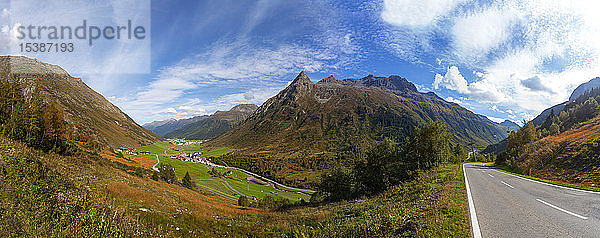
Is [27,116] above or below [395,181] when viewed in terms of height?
above

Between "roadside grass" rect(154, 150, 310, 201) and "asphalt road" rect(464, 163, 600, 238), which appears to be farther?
"roadside grass" rect(154, 150, 310, 201)

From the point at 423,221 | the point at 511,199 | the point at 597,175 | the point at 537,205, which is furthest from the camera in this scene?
the point at 597,175

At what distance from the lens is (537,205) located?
11.2 meters

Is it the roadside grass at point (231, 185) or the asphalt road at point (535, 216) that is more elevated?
the asphalt road at point (535, 216)

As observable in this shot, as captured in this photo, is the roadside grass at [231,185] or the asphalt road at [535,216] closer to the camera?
the asphalt road at [535,216]

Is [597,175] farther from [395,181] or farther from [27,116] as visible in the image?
[27,116]

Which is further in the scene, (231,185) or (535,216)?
(231,185)

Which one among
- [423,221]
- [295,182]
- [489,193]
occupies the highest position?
[423,221]

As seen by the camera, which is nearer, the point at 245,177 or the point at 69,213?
the point at 69,213

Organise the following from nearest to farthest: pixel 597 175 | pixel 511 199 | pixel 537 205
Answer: pixel 537 205 → pixel 511 199 → pixel 597 175

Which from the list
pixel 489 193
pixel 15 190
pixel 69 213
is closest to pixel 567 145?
pixel 489 193

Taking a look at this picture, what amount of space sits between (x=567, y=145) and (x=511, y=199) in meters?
29.9

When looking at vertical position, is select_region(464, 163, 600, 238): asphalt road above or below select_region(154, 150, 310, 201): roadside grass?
above

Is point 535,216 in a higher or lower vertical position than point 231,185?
higher
